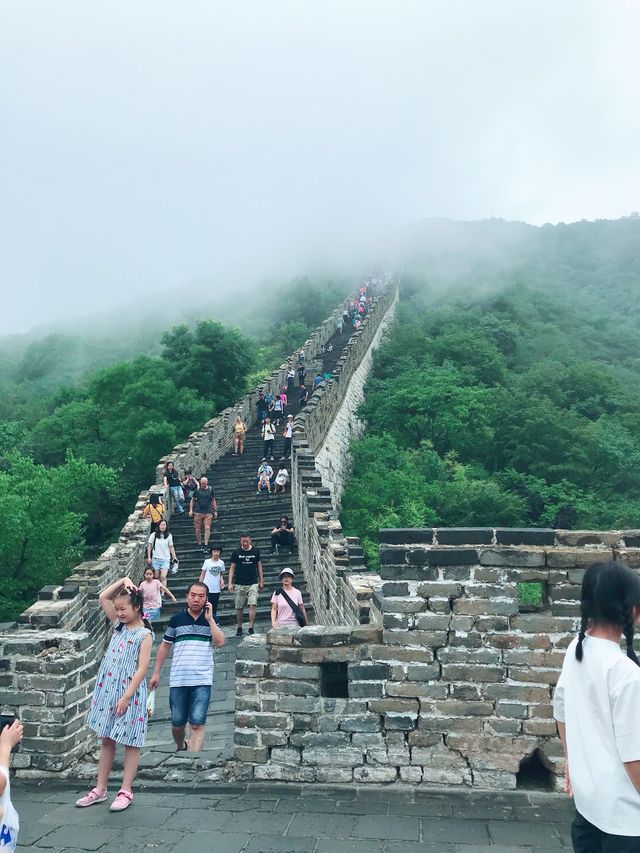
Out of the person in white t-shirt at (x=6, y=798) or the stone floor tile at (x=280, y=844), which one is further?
the stone floor tile at (x=280, y=844)

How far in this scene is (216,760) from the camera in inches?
205

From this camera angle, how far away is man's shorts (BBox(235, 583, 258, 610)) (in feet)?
34.7

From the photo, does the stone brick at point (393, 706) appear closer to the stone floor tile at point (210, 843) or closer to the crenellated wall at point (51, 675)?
the stone floor tile at point (210, 843)

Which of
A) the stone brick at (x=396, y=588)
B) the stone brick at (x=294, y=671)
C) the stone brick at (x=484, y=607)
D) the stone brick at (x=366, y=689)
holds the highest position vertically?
the stone brick at (x=396, y=588)

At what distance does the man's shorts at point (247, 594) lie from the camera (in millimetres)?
10586

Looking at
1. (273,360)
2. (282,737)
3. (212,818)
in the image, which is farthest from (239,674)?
(273,360)

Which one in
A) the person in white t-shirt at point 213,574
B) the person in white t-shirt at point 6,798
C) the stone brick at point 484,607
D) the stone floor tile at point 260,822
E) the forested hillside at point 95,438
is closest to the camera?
the person in white t-shirt at point 6,798

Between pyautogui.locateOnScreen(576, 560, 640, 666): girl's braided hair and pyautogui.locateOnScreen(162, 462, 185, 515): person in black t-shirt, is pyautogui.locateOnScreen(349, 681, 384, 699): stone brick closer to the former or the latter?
pyautogui.locateOnScreen(576, 560, 640, 666): girl's braided hair

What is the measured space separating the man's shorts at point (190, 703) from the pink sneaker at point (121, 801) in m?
1.13

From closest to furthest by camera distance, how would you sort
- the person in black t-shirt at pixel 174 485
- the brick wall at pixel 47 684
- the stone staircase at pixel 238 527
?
1. the brick wall at pixel 47 684
2. the stone staircase at pixel 238 527
3. the person in black t-shirt at pixel 174 485

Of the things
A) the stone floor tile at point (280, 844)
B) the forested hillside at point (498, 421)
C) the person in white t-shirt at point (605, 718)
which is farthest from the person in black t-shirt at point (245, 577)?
the person in white t-shirt at point (605, 718)

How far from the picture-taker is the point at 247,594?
1077 centimetres

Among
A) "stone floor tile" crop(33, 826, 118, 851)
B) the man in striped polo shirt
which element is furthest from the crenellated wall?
"stone floor tile" crop(33, 826, 118, 851)

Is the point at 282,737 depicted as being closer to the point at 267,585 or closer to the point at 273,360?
the point at 267,585
